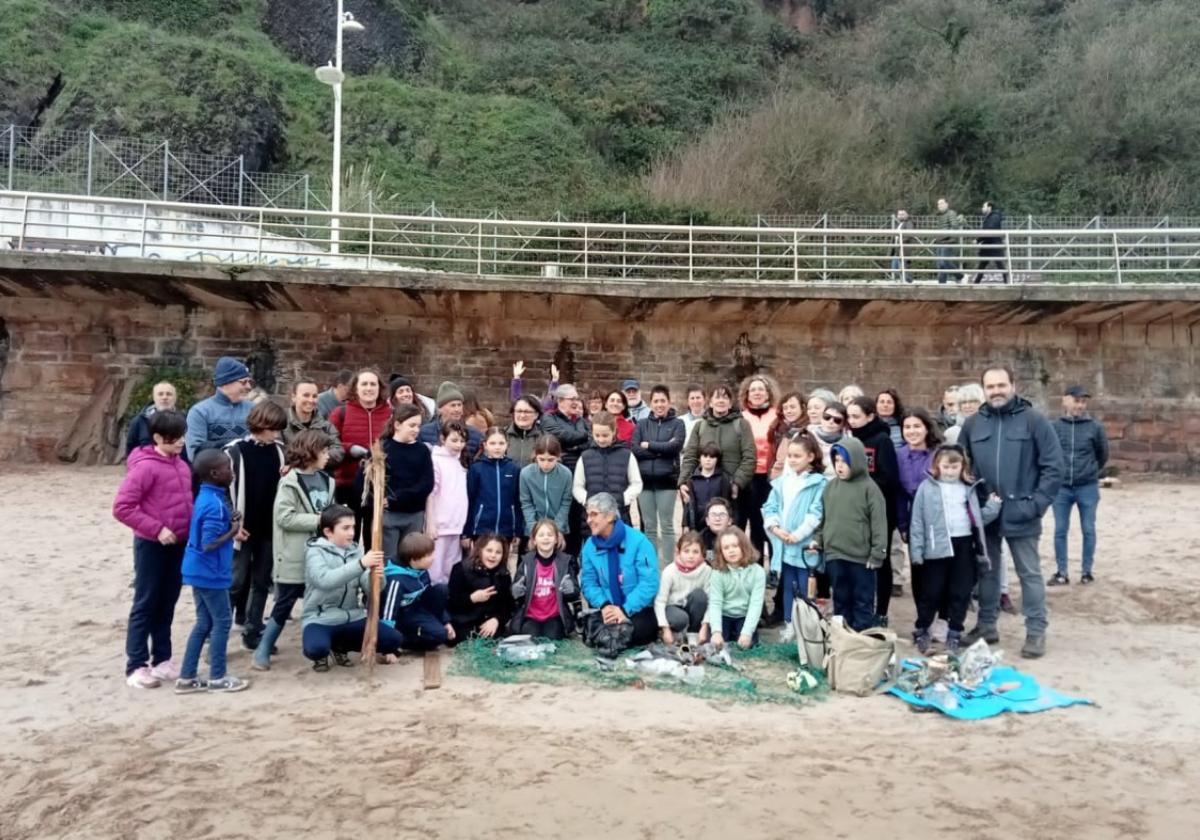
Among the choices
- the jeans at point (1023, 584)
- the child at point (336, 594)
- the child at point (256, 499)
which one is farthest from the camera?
the jeans at point (1023, 584)

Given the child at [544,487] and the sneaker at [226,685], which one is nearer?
the sneaker at [226,685]

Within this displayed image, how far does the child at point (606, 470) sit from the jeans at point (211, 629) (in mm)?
2262

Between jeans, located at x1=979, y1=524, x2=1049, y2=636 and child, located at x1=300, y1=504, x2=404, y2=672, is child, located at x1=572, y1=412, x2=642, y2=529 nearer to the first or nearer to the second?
child, located at x1=300, y1=504, x2=404, y2=672

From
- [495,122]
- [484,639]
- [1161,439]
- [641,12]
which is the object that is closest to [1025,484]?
[484,639]

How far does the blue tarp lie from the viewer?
4012mm

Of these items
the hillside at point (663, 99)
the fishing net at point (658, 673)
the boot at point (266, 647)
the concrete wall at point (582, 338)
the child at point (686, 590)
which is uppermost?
the hillside at point (663, 99)

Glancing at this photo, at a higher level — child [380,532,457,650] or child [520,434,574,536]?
child [520,434,574,536]

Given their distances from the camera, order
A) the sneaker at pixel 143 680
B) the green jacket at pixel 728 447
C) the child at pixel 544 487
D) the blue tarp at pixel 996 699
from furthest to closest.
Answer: the green jacket at pixel 728 447 → the child at pixel 544 487 → the sneaker at pixel 143 680 → the blue tarp at pixel 996 699

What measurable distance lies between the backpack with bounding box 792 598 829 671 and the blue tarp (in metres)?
0.43

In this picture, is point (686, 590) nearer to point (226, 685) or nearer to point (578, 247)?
point (226, 685)

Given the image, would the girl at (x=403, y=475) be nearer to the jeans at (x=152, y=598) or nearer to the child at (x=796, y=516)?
the jeans at (x=152, y=598)

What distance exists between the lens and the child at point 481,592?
506 centimetres

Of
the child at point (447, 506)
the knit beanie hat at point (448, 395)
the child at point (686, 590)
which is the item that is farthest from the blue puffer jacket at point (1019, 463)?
the knit beanie hat at point (448, 395)

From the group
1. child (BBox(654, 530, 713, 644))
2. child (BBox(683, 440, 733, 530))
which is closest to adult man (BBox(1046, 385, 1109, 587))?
child (BBox(683, 440, 733, 530))
